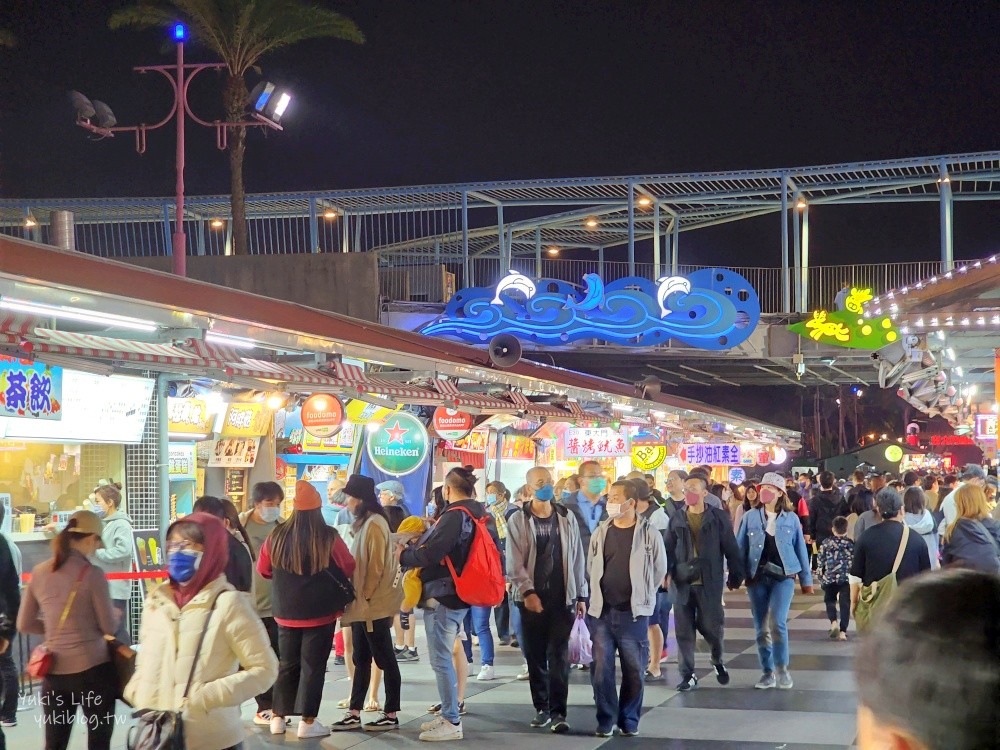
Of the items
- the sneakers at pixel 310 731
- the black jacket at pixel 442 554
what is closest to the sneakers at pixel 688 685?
the black jacket at pixel 442 554

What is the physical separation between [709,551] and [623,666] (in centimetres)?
237

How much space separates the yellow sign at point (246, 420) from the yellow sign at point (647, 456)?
1171 cm

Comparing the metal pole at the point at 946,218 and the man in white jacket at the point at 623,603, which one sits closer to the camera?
the man in white jacket at the point at 623,603

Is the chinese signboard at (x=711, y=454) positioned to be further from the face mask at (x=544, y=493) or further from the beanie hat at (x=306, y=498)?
the beanie hat at (x=306, y=498)

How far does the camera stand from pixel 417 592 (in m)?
8.96

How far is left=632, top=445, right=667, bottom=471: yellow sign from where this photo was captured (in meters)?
25.6

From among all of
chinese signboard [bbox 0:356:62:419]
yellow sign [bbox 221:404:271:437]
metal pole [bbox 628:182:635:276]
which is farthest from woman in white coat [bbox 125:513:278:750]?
metal pole [bbox 628:182:635:276]

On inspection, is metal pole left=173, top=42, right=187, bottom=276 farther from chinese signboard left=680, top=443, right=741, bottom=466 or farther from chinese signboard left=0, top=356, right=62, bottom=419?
chinese signboard left=680, top=443, right=741, bottom=466

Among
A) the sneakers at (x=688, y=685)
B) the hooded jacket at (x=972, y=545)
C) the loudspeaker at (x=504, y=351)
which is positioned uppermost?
the loudspeaker at (x=504, y=351)

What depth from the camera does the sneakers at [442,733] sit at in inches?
346

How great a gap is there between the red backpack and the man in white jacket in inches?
32.0

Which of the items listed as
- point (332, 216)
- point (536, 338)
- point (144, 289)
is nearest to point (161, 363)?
point (144, 289)

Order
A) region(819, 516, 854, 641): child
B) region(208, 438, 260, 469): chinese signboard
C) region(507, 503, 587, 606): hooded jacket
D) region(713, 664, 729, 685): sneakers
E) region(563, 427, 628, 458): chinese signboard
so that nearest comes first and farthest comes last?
1. region(507, 503, 587, 606): hooded jacket
2. region(713, 664, 729, 685): sneakers
3. region(819, 516, 854, 641): child
4. region(208, 438, 260, 469): chinese signboard
5. region(563, 427, 628, 458): chinese signboard

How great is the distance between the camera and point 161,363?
980cm
